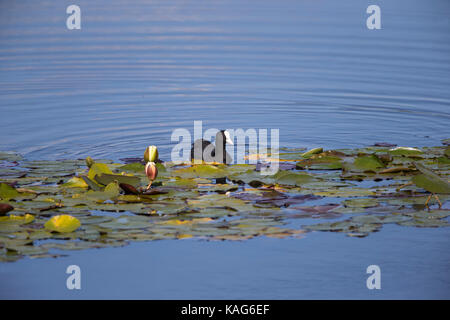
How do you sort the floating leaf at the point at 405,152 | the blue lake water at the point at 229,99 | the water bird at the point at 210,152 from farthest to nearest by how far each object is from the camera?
the floating leaf at the point at 405,152, the water bird at the point at 210,152, the blue lake water at the point at 229,99

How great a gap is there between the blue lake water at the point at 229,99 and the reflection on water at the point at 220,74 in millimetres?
38

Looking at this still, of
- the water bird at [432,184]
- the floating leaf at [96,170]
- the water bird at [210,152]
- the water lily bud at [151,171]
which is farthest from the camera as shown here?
the water bird at [210,152]

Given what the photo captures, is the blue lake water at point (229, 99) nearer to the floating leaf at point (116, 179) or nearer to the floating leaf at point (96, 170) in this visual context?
the floating leaf at point (116, 179)

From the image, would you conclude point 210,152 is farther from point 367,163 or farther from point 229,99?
point 229,99

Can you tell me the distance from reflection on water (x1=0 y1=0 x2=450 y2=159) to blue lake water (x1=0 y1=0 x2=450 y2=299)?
0.04 meters

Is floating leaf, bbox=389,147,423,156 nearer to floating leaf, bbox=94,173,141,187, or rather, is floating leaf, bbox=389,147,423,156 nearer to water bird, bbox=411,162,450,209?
water bird, bbox=411,162,450,209

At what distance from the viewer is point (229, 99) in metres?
10.7

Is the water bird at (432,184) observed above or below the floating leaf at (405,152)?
below

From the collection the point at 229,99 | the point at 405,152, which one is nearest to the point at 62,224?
the point at 405,152

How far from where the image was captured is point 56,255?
16.6ft

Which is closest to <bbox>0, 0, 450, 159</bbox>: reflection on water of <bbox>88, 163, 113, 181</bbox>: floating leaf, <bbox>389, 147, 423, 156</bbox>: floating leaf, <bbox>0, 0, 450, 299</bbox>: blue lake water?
<bbox>0, 0, 450, 299</bbox>: blue lake water

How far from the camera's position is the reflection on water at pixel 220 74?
9.01m

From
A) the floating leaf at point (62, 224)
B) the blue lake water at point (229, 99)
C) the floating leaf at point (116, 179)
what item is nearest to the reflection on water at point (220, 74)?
the blue lake water at point (229, 99)
